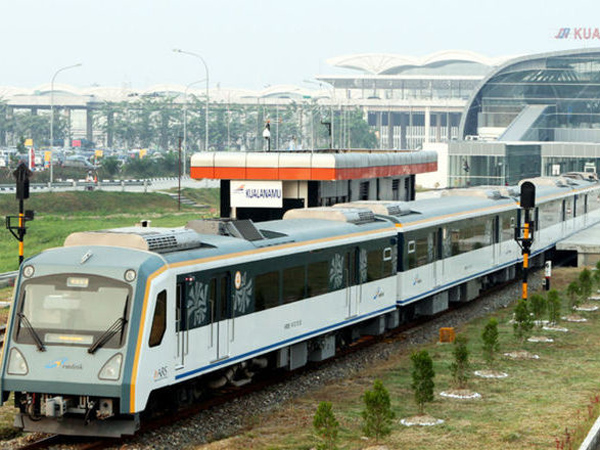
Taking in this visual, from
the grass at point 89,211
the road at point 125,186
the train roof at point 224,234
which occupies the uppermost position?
the train roof at point 224,234

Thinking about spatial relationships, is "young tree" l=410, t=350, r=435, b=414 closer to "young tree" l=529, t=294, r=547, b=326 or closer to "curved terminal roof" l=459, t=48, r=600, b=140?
"young tree" l=529, t=294, r=547, b=326

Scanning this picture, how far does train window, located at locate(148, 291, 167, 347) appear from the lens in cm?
1634

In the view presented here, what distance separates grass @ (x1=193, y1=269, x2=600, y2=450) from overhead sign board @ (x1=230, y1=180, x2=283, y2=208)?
1591cm

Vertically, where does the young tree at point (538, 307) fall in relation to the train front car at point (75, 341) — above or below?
below

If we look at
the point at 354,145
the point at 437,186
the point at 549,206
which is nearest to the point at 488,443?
the point at 549,206

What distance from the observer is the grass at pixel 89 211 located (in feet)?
191

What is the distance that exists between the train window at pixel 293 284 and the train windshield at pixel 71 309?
5678 millimetres

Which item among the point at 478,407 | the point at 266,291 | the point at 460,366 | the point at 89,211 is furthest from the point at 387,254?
the point at 89,211

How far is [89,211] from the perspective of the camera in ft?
243

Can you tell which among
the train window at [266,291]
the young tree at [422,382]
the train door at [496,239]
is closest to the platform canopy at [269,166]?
the train door at [496,239]

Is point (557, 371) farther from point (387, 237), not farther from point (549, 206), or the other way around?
point (549, 206)

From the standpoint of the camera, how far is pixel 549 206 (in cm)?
4609

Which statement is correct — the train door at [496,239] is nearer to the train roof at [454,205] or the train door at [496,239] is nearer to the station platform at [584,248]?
the train roof at [454,205]

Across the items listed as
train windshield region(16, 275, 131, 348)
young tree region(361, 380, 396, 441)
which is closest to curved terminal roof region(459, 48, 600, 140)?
young tree region(361, 380, 396, 441)
